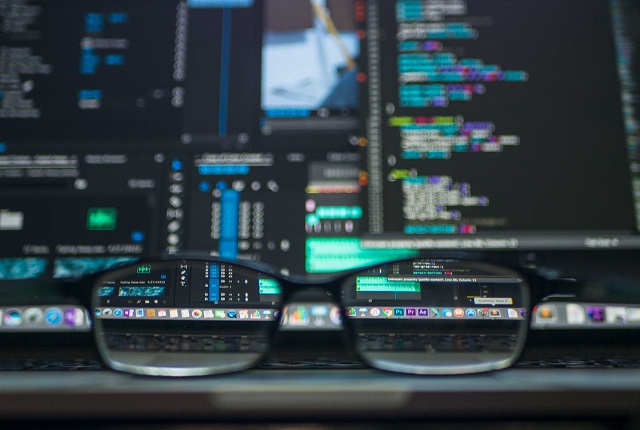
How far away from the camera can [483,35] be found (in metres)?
0.56

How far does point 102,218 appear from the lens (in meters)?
0.50

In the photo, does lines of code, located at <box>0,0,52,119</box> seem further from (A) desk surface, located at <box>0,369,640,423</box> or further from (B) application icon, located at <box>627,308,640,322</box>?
(B) application icon, located at <box>627,308,640,322</box>

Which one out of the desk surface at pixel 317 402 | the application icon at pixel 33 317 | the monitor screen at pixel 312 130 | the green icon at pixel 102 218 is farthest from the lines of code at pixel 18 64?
the desk surface at pixel 317 402

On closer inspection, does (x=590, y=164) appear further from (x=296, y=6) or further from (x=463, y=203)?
(x=296, y=6)

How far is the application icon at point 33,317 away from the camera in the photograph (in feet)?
1.44

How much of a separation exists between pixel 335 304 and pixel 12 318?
361 millimetres

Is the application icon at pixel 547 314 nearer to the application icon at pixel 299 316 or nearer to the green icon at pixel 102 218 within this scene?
the application icon at pixel 299 316

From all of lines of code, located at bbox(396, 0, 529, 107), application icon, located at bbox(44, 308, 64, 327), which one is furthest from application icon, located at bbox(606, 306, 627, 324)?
application icon, located at bbox(44, 308, 64, 327)

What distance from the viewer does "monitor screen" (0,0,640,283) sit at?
501mm

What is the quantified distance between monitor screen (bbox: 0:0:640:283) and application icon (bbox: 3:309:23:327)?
60 millimetres

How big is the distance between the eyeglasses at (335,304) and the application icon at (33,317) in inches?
4.4

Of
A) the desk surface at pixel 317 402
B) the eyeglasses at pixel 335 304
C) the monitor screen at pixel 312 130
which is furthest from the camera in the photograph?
the monitor screen at pixel 312 130

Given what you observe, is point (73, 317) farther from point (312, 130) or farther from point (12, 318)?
point (312, 130)

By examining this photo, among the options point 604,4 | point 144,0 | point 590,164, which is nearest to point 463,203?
point 590,164
